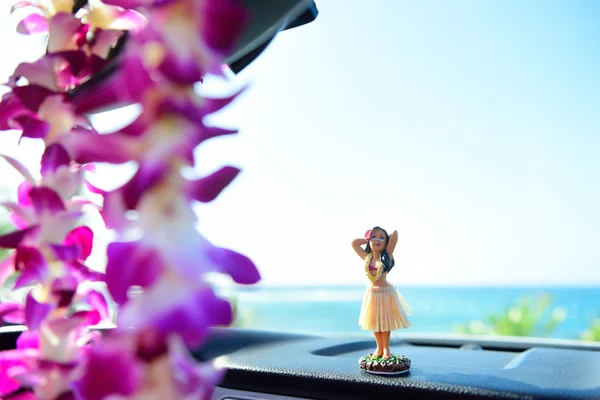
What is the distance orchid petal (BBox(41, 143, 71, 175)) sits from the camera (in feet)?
0.88

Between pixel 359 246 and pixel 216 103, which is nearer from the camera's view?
pixel 216 103

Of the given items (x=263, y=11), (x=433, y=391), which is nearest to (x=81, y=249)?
(x=263, y=11)

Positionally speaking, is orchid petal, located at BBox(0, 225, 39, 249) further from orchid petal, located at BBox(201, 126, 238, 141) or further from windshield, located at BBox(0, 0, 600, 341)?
windshield, located at BBox(0, 0, 600, 341)

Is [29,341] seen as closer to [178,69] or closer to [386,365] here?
[178,69]

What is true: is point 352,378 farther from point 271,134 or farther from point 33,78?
point 271,134

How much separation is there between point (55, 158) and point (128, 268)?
8cm

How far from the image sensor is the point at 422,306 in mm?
22453

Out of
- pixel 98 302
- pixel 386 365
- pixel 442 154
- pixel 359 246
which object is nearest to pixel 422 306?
pixel 442 154

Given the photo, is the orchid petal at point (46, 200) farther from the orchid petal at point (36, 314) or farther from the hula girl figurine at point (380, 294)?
the hula girl figurine at point (380, 294)

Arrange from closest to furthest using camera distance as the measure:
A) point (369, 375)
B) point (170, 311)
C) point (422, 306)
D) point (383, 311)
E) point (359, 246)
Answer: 1. point (170, 311)
2. point (369, 375)
3. point (383, 311)
4. point (359, 246)
5. point (422, 306)

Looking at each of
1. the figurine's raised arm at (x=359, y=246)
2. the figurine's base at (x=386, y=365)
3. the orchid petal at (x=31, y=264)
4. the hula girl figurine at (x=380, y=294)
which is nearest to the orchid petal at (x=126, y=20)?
the orchid petal at (x=31, y=264)

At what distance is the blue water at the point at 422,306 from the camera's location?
62.5 ft

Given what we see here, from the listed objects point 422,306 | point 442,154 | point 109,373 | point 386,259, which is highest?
point 442,154

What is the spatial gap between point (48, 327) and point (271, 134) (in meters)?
27.0
